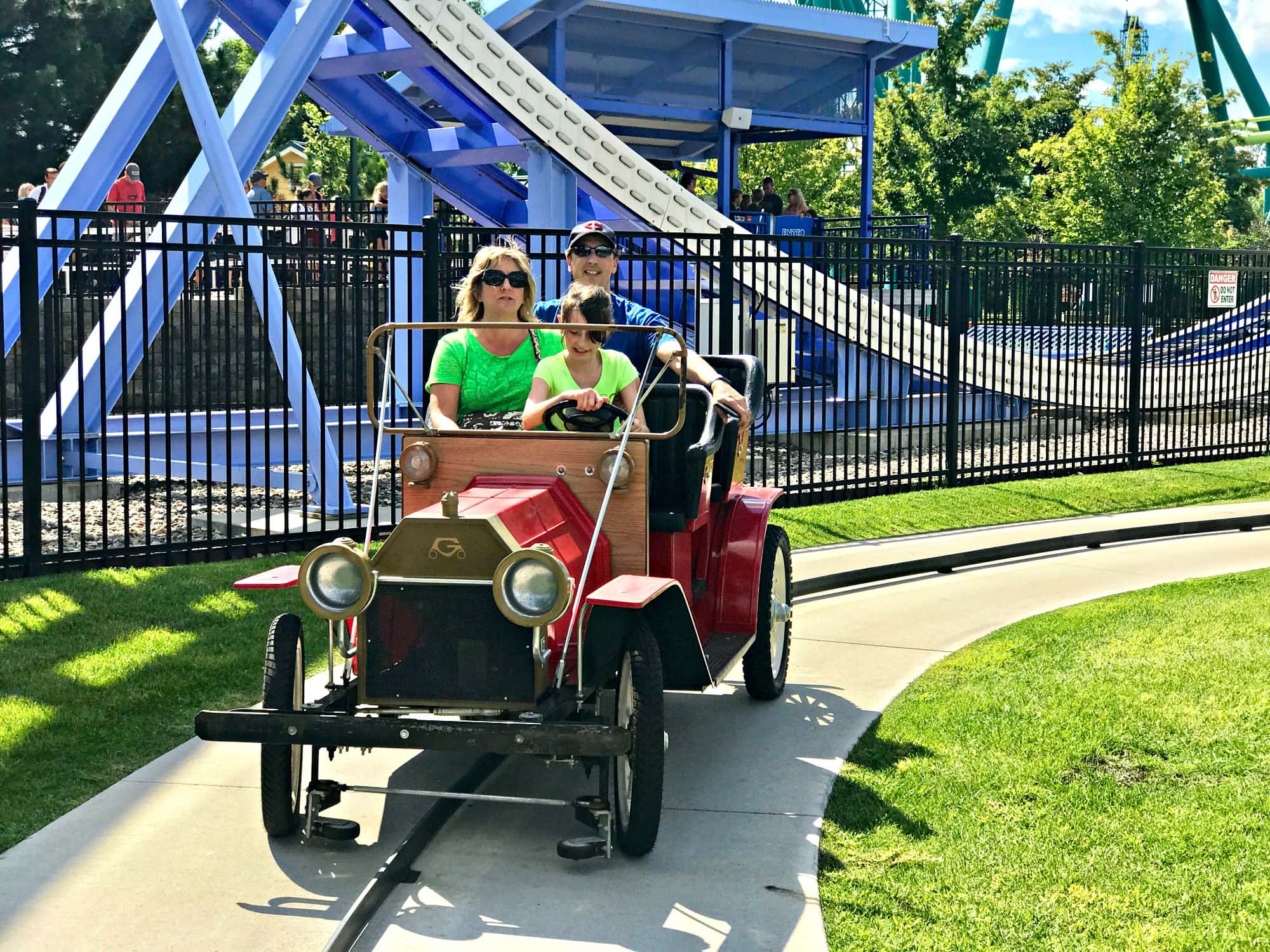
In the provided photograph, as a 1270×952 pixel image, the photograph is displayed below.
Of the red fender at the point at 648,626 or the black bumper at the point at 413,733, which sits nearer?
the black bumper at the point at 413,733

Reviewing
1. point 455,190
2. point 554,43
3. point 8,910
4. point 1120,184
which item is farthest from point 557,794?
point 1120,184

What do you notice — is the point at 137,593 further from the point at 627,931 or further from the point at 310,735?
the point at 627,931

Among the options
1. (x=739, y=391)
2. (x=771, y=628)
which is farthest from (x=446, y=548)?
(x=739, y=391)

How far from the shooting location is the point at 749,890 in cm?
458

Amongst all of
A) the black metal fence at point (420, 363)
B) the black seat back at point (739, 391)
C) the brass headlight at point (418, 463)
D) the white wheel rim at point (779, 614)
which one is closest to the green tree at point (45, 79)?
the black metal fence at point (420, 363)

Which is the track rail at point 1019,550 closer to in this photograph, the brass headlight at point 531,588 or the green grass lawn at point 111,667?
the green grass lawn at point 111,667

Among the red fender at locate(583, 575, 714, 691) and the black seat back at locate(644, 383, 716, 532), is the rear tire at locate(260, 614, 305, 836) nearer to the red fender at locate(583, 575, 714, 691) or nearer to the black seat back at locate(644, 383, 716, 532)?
the red fender at locate(583, 575, 714, 691)

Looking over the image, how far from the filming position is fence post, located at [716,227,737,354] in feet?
39.5

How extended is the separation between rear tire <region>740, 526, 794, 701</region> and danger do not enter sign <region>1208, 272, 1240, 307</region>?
10.8m

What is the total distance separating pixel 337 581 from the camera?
4762 mm

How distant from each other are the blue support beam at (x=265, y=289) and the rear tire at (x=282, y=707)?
4.81 metres

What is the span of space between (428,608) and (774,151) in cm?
3957

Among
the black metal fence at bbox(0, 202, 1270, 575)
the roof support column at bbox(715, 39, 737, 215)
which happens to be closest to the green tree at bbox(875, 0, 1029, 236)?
the roof support column at bbox(715, 39, 737, 215)

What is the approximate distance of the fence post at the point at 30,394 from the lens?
882cm
